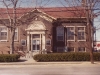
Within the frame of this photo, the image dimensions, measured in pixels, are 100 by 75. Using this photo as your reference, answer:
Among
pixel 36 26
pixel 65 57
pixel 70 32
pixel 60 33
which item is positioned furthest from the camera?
pixel 60 33

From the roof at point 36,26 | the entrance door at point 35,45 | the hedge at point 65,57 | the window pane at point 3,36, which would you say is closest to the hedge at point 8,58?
the hedge at point 65,57

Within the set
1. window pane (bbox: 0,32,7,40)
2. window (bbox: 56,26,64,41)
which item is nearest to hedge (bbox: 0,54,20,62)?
window pane (bbox: 0,32,7,40)

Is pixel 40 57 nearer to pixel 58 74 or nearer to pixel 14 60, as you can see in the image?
pixel 14 60

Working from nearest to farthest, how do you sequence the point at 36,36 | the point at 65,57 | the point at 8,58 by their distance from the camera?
the point at 8,58
the point at 65,57
the point at 36,36

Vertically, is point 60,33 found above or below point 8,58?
above

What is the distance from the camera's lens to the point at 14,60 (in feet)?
85.5

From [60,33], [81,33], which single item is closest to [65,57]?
[60,33]

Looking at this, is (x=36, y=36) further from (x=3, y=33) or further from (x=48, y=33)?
(x=3, y=33)

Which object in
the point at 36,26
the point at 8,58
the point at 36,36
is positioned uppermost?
the point at 36,26

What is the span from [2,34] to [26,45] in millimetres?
4170

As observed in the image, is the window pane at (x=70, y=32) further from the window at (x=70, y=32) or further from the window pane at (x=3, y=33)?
the window pane at (x=3, y=33)

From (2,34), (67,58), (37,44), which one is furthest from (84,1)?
(2,34)

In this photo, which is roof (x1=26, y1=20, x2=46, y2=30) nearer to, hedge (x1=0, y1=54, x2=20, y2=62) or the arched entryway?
the arched entryway

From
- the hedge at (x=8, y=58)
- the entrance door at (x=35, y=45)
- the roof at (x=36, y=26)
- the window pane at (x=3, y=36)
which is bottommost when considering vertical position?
the hedge at (x=8, y=58)
